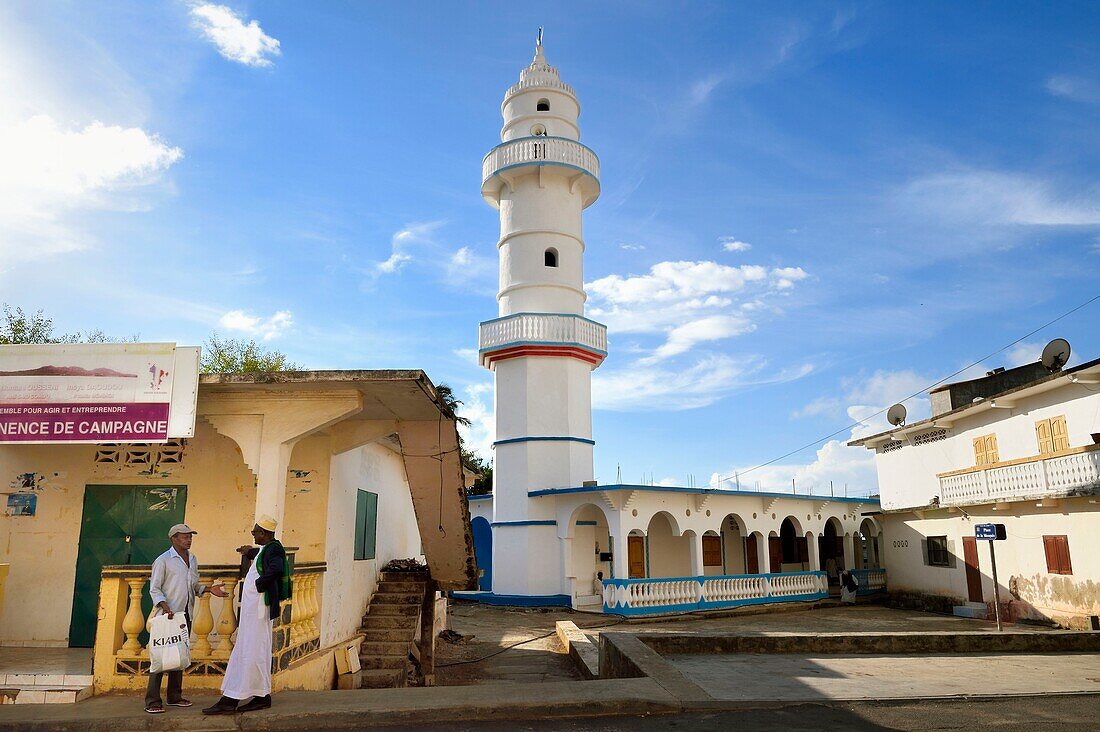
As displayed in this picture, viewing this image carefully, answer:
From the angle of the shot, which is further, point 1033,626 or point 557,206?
point 557,206

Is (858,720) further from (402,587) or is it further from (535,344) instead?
(535,344)

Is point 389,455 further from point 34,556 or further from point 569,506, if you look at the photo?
point 569,506

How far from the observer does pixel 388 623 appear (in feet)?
38.1

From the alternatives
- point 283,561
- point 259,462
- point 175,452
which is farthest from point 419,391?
point 175,452

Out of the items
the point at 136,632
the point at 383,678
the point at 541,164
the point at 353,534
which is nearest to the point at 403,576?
the point at 353,534

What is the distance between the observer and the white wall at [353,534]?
9.80m

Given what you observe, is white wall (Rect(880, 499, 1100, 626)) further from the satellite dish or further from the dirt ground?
the satellite dish

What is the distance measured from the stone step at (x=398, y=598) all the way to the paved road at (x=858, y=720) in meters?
6.67

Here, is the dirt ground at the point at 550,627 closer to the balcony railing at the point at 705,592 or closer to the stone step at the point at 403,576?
the balcony railing at the point at 705,592

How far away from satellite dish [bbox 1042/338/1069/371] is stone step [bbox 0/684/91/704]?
19.8 metres

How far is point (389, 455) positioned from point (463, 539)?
3.18 meters

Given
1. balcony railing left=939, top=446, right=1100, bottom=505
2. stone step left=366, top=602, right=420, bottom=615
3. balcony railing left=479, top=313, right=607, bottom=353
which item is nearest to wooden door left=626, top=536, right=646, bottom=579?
balcony railing left=479, top=313, right=607, bottom=353

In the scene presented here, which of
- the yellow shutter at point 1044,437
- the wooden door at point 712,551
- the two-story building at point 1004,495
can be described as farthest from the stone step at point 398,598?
the yellow shutter at point 1044,437

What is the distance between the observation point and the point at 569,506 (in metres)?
20.2
